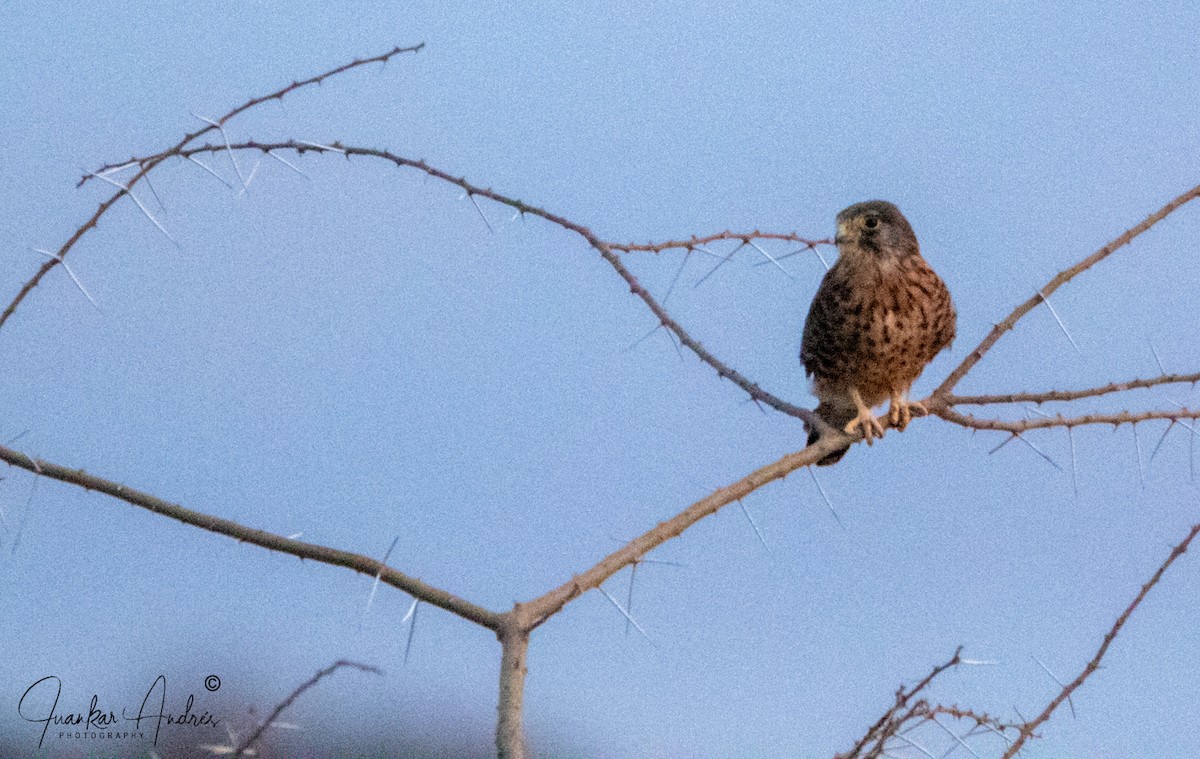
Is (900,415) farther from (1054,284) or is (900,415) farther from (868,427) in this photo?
(1054,284)

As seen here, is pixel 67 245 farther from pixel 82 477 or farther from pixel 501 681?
pixel 501 681

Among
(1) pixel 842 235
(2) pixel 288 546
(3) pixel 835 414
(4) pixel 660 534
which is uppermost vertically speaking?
(1) pixel 842 235

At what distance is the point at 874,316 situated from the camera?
4820mm

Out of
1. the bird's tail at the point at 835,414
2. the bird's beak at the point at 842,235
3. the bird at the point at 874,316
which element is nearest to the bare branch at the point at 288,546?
the bird at the point at 874,316

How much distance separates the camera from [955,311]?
16.8ft

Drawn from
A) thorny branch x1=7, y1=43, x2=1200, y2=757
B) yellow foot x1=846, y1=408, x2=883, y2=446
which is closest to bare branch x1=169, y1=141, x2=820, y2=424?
thorny branch x1=7, y1=43, x2=1200, y2=757

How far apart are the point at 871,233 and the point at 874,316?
412 millimetres

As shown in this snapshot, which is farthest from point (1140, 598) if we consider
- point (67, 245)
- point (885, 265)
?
point (67, 245)

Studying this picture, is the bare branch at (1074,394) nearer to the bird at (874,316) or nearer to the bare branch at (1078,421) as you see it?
the bare branch at (1078,421)

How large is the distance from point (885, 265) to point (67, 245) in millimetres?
3166

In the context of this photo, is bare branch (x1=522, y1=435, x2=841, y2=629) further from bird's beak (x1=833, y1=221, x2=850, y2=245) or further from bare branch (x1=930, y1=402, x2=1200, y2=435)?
→ bird's beak (x1=833, y1=221, x2=850, y2=245)

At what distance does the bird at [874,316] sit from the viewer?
4.83 metres

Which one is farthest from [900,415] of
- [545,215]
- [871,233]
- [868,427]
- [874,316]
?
[545,215]

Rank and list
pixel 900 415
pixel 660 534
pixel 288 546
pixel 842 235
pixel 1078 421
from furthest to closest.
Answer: pixel 842 235, pixel 900 415, pixel 1078 421, pixel 660 534, pixel 288 546
